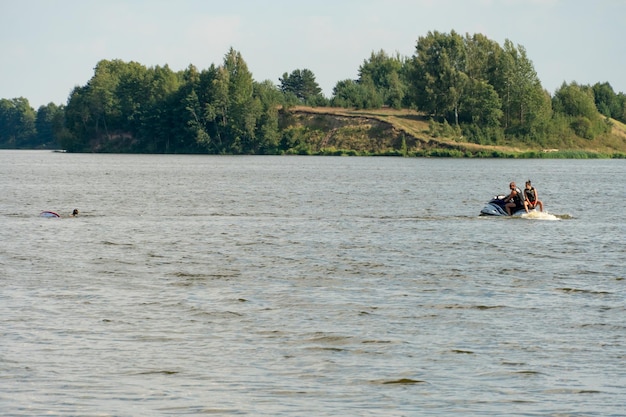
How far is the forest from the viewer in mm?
144125

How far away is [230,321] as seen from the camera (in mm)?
19719

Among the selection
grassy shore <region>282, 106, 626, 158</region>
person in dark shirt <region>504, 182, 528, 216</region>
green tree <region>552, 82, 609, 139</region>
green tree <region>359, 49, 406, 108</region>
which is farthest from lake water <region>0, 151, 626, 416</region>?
green tree <region>359, 49, 406, 108</region>

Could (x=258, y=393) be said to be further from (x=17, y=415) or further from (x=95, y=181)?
(x=95, y=181)

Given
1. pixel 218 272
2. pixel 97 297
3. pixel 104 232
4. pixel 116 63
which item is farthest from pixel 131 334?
pixel 116 63

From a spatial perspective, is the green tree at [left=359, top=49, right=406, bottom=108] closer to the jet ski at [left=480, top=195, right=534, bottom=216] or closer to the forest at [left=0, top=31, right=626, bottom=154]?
the forest at [left=0, top=31, right=626, bottom=154]

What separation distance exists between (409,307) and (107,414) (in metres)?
9.68

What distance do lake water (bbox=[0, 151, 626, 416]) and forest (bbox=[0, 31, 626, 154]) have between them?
10269cm

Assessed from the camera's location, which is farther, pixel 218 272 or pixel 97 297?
pixel 218 272

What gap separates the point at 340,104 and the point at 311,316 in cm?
15124

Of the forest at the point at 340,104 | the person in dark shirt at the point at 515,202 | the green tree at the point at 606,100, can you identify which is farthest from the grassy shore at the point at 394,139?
the person in dark shirt at the point at 515,202

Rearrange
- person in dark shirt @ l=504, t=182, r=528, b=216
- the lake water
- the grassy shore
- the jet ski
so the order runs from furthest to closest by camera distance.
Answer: the grassy shore
the jet ski
person in dark shirt @ l=504, t=182, r=528, b=216
the lake water

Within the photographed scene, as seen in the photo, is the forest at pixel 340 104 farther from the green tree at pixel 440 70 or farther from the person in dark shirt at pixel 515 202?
the person in dark shirt at pixel 515 202

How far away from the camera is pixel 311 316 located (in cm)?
2030

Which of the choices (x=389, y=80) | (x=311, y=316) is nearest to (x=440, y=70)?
(x=389, y=80)
